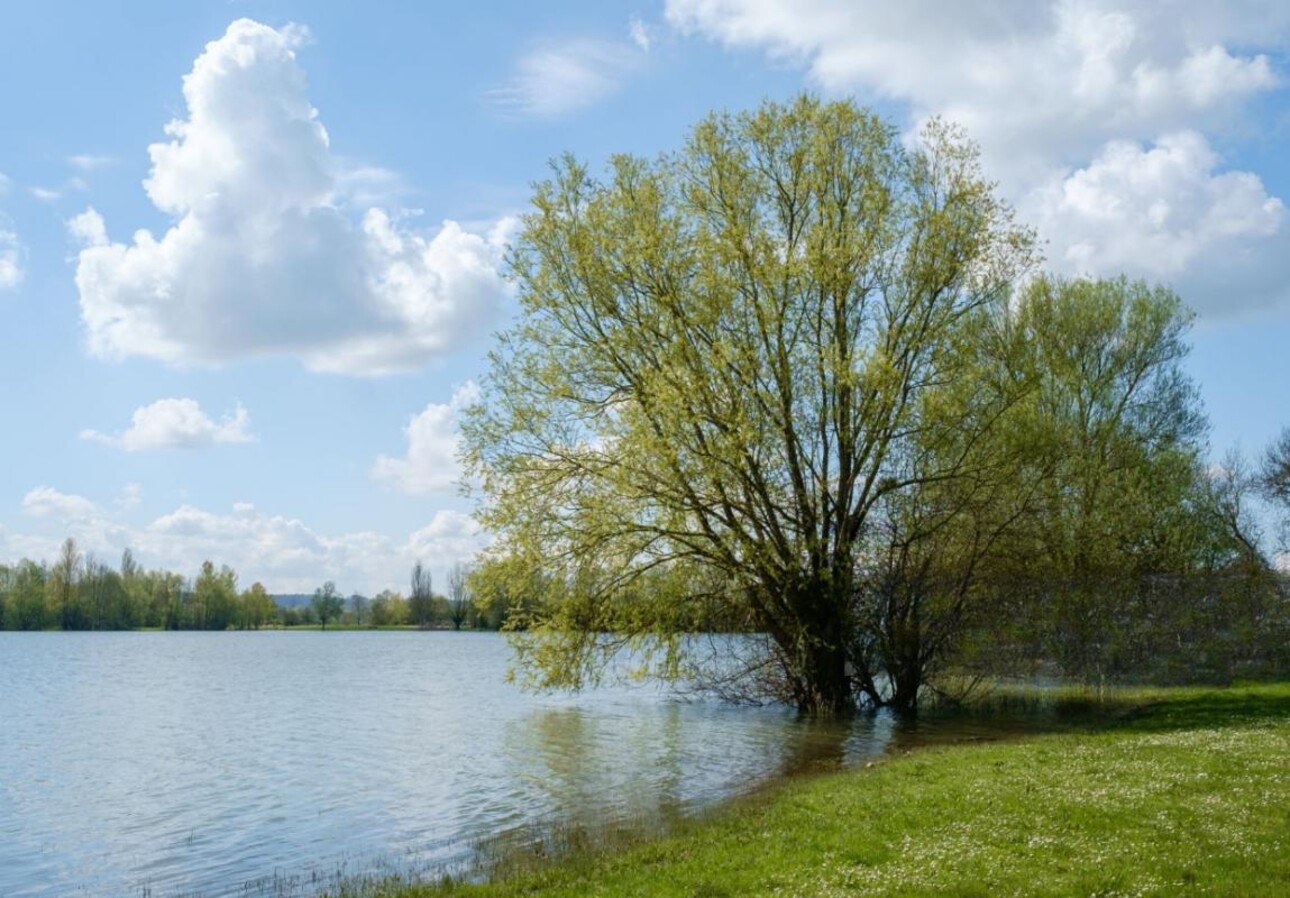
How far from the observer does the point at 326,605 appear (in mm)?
154750

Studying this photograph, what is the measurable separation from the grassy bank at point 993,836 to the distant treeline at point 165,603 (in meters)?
96.5

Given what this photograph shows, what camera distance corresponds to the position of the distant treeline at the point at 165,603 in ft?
402

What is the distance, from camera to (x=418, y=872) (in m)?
13.1

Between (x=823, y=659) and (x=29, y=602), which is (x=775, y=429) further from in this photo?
(x=29, y=602)

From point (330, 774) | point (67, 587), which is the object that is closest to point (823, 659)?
point (330, 774)

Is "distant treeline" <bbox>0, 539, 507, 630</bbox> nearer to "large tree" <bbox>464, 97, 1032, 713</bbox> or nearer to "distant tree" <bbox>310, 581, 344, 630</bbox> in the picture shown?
"distant tree" <bbox>310, 581, 344, 630</bbox>

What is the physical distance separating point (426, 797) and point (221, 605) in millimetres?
127663

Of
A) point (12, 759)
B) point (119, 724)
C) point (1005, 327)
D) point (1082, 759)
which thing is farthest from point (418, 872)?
point (1005, 327)

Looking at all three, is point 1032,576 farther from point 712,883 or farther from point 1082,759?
point 712,883

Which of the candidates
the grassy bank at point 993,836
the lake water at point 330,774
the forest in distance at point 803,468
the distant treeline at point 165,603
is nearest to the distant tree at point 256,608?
the distant treeline at point 165,603

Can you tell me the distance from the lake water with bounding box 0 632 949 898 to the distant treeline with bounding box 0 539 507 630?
74883mm

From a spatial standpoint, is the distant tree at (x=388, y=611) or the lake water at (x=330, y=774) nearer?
the lake water at (x=330, y=774)

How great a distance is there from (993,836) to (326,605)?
154 metres

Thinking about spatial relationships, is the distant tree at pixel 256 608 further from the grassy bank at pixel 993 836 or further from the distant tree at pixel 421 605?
the grassy bank at pixel 993 836
